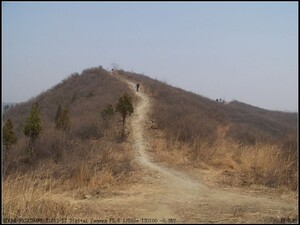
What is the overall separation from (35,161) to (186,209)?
1194 cm

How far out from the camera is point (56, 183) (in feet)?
34.8

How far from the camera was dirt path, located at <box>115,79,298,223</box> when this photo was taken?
21.1 feet

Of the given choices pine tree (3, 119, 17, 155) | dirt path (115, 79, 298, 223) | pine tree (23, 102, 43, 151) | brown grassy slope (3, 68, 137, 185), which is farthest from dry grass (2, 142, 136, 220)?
pine tree (3, 119, 17, 155)

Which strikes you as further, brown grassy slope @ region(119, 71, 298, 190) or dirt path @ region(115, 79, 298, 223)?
brown grassy slope @ region(119, 71, 298, 190)

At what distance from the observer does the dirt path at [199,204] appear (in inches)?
253

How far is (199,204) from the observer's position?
7.84 meters

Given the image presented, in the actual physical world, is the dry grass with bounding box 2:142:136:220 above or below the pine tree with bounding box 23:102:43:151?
below

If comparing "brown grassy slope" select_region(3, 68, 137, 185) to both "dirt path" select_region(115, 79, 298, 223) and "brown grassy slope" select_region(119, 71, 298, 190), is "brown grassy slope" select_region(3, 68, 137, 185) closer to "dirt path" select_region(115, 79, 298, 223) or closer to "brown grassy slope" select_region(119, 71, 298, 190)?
"dirt path" select_region(115, 79, 298, 223)

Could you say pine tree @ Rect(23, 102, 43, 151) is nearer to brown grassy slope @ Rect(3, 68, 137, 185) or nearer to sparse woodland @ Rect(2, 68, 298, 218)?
sparse woodland @ Rect(2, 68, 298, 218)

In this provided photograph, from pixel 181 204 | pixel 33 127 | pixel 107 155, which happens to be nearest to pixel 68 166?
pixel 107 155

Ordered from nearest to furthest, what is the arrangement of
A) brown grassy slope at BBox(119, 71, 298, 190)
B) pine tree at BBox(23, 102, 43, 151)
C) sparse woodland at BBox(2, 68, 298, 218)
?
sparse woodland at BBox(2, 68, 298, 218) < brown grassy slope at BBox(119, 71, 298, 190) < pine tree at BBox(23, 102, 43, 151)

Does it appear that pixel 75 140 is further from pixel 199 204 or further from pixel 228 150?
pixel 199 204

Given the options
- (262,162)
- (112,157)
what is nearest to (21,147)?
(112,157)

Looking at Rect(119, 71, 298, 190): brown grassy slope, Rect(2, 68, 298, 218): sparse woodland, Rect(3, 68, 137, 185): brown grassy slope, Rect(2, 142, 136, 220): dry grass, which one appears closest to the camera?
Rect(2, 142, 136, 220): dry grass
